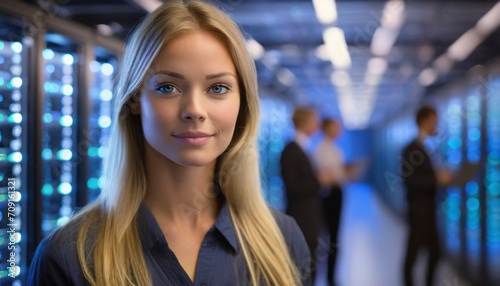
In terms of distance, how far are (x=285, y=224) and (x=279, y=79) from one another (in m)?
7.40

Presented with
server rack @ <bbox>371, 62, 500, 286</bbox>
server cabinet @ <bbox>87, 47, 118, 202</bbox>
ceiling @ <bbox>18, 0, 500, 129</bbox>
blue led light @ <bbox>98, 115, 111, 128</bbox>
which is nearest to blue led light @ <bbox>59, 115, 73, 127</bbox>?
server cabinet @ <bbox>87, 47, 118, 202</bbox>

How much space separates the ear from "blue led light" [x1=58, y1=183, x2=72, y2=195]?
289 centimetres

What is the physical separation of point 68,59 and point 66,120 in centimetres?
45

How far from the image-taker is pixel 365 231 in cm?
916

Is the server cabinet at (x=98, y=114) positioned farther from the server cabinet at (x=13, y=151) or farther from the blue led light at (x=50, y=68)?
the server cabinet at (x=13, y=151)

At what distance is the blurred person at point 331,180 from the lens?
4445mm


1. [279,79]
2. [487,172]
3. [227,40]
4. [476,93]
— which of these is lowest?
[487,172]

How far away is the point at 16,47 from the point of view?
112 inches

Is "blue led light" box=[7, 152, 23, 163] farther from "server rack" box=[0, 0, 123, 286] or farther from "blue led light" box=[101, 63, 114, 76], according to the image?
"blue led light" box=[101, 63, 114, 76]

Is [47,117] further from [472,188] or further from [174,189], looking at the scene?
[472,188]

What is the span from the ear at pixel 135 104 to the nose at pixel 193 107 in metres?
0.11

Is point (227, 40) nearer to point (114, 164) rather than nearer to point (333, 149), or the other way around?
point (114, 164)

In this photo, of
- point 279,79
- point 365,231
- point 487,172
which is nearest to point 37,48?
point 487,172

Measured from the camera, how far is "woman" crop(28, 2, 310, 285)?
846 millimetres
